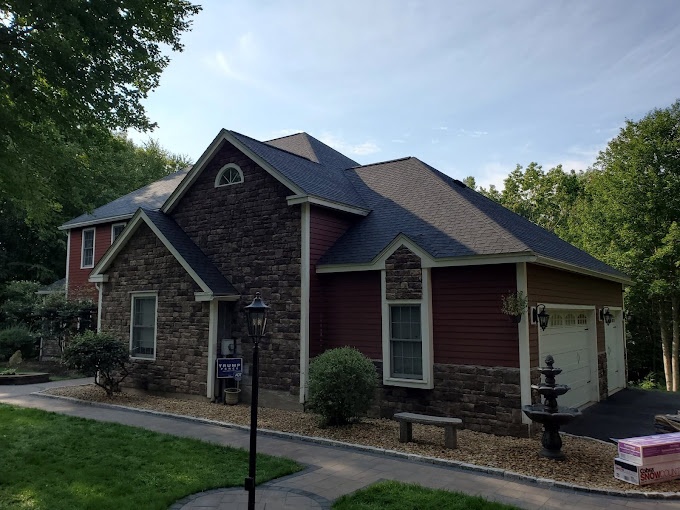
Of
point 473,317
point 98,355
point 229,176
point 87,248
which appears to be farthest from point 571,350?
point 87,248

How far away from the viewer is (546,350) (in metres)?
10.3

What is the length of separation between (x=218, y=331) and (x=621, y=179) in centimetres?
1855

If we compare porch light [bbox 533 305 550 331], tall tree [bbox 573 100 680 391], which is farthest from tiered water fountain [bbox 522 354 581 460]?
tall tree [bbox 573 100 680 391]

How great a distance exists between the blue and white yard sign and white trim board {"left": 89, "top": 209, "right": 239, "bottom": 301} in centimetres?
165

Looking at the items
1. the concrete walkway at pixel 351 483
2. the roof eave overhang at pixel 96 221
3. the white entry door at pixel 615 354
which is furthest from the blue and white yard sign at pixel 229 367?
the white entry door at pixel 615 354

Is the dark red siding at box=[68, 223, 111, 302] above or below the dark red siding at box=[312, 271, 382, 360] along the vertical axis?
above

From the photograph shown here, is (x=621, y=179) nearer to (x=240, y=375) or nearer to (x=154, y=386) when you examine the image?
(x=240, y=375)

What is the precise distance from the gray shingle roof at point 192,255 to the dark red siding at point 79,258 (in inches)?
290

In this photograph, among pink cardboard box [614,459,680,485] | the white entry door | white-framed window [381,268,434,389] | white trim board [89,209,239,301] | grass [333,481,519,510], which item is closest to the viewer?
grass [333,481,519,510]

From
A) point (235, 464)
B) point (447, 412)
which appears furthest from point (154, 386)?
point (447, 412)

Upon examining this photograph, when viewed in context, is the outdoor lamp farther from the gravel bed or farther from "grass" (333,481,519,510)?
the gravel bed

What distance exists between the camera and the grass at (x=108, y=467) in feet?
18.8

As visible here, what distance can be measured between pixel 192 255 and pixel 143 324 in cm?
260

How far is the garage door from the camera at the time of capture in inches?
423
